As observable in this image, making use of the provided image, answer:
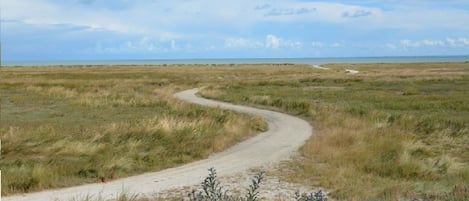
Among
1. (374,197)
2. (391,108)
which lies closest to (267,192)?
(374,197)

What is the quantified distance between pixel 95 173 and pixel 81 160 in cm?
151

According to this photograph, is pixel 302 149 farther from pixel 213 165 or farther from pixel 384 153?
pixel 213 165

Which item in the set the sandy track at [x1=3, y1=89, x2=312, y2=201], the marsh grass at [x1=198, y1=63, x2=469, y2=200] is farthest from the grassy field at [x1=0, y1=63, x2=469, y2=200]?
the sandy track at [x1=3, y1=89, x2=312, y2=201]

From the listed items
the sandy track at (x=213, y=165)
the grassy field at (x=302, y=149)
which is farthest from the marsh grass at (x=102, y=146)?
the sandy track at (x=213, y=165)

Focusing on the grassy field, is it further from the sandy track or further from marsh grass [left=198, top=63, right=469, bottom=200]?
the sandy track

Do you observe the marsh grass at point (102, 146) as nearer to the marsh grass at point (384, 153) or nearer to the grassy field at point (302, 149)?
the grassy field at point (302, 149)

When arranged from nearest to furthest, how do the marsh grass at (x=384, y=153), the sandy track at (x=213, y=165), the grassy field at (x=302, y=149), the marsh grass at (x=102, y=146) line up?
the sandy track at (x=213, y=165), the marsh grass at (x=384, y=153), the grassy field at (x=302, y=149), the marsh grass at (x=102, y=146)

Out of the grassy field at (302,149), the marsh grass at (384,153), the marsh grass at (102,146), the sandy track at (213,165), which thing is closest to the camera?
the sandy track at (213,165)

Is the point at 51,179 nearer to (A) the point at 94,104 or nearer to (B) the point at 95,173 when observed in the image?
(B) the point at 95,173

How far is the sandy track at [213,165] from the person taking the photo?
12617 millimetres

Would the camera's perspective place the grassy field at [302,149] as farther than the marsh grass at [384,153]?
Yes

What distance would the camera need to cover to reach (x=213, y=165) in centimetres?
1652

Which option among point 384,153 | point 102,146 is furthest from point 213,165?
point 384,153

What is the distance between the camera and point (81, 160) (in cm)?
1598
